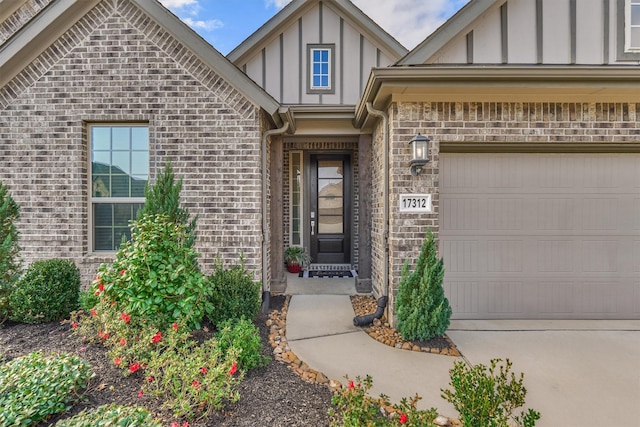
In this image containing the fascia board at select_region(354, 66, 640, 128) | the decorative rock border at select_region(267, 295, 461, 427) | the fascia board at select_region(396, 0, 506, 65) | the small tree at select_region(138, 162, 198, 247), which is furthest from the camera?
the fascia board at select_region(396, 0, 506, 65)

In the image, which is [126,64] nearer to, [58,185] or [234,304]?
[58,185]

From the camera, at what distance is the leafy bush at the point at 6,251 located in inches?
147

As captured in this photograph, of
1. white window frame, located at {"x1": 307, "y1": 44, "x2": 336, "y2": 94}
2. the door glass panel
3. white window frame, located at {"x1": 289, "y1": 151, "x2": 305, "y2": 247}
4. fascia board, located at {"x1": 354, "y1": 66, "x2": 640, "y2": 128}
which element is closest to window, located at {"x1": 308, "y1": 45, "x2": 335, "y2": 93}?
white window frame, located at {"x1": 307, "y1": 44, "x2": 336, "y2": 94}

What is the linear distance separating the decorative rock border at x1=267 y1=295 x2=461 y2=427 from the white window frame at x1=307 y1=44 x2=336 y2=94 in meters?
4.31

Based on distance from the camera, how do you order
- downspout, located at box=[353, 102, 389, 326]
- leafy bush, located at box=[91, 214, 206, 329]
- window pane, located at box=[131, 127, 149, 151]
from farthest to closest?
window pane, located at box=[131, 127, 149, 151] → downspout, located at box=[353, 102, 389, 326] → leafy bush, located at box=[91, 214, 206, 329]

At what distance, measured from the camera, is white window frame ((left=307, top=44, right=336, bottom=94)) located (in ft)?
21.1

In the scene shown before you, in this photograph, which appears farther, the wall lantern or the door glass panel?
the door glass panel

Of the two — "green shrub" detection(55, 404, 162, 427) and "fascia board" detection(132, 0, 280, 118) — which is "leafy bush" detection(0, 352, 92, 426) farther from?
"fascia board" detection(132, 0, 280, 118)

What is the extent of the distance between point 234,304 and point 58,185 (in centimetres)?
314

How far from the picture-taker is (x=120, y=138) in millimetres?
4613

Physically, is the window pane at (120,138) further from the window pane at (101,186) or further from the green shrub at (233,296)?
the green shrub at (233,296)

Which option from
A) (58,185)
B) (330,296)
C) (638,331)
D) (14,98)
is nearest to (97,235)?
(58,185)

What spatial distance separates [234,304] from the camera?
12.4 ft

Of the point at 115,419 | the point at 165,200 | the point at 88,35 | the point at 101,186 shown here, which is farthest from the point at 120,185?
the point at 115,419
